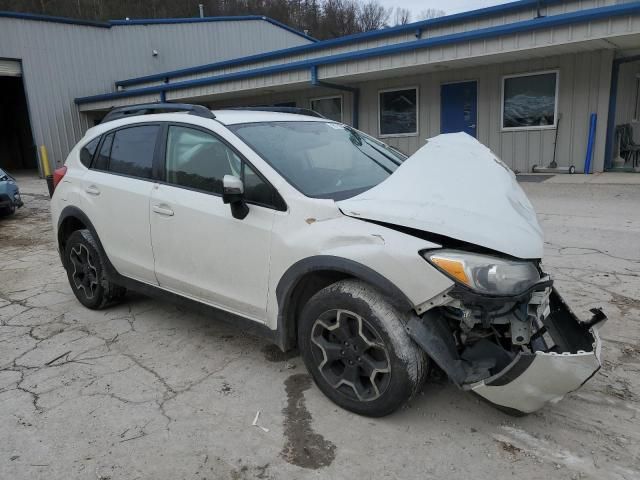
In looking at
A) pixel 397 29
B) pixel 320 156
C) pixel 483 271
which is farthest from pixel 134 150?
pixel 397 29

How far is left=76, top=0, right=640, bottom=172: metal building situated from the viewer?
33.5 ft

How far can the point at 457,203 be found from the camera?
2646 mm

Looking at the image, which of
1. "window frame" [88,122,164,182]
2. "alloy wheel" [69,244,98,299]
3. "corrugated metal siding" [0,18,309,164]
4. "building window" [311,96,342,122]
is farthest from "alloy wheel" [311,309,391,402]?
"corrugated metal siding" [0,18,309,164]

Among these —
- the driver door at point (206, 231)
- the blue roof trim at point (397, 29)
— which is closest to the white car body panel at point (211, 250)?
the driver door at point (206, 231)

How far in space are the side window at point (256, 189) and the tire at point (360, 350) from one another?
652 millimetres

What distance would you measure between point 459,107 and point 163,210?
1121 cm

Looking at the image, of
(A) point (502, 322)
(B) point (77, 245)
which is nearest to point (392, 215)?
(A) point (502, 322)

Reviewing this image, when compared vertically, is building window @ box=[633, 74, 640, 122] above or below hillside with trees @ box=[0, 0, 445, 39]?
below

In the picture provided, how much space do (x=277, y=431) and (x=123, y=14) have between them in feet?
125

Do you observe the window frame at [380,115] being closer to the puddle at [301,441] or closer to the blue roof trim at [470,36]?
the blue roof trim at [470,36]

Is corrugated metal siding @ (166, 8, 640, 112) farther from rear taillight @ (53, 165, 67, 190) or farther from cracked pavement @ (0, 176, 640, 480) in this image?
rear taillight @ (53, 165, 67, 190)

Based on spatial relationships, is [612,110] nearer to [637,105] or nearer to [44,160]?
[637,105]

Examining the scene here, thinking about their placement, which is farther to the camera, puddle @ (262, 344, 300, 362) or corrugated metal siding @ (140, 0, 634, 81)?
corrugated metal siding @ (140, 0, 634, 81)

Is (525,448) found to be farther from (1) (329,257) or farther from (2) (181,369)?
(2) (181,369)
